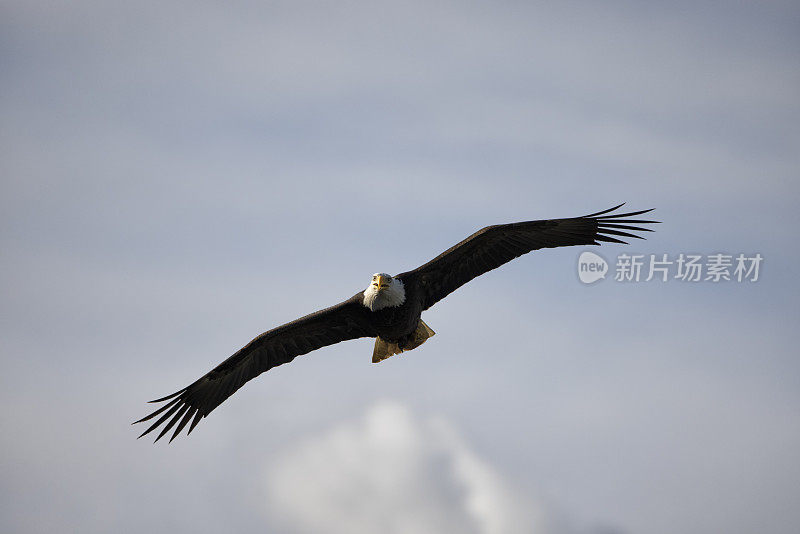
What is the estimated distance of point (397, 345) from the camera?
16.2m

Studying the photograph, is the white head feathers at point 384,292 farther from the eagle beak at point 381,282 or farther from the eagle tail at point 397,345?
the eagle tail at point 397,345

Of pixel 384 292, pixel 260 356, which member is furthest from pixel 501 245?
pixel 260 356

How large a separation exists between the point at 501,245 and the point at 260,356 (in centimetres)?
441

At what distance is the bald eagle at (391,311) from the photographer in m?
15.3

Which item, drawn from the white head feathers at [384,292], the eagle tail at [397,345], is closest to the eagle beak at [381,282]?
the white head feathers at [384,292]

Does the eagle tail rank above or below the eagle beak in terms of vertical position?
below

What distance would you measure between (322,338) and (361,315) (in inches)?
40.5

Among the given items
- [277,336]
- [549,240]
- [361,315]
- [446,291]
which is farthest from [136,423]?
[549,240]

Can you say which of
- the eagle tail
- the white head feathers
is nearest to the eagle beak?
the white head feathers

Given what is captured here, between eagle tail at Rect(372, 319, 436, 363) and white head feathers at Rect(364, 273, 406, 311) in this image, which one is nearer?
white head feathers at Rect(364, 273, 406, 311)

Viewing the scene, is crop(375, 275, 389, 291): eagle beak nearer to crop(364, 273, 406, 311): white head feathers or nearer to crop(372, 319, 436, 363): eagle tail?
crop(364, 273, 406, 311): white head feathers

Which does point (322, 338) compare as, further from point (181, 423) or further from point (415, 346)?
point (181, 423)

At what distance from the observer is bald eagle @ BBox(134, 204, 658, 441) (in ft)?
50.3

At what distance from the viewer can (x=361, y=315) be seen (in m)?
15.8
